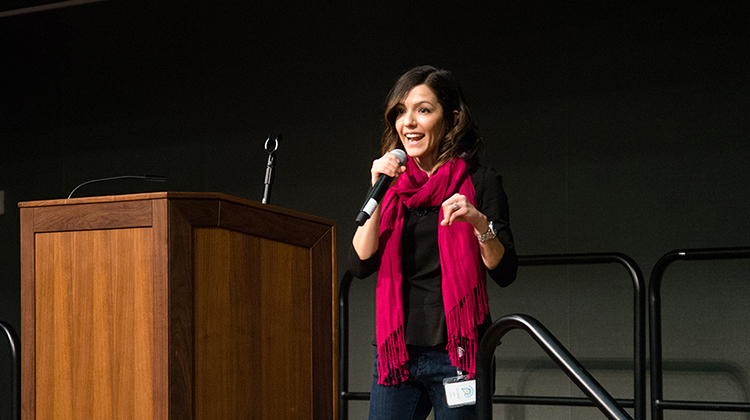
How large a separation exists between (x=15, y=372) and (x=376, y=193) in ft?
5.01

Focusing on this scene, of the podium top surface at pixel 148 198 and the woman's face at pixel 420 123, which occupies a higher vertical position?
the woman's face at pixel 420 123

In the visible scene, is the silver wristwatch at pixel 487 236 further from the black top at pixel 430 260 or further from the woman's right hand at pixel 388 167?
the woman's right hand at pixel 388 167

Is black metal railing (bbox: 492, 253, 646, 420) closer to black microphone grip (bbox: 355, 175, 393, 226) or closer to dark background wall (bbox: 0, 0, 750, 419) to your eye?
dark background wall (bbox: 0, 0, 750, 419)

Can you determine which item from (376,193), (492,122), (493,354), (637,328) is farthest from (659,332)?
(376,193)

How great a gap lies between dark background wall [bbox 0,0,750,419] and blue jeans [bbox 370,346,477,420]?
2.29 metres

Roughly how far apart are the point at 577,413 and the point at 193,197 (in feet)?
8.38

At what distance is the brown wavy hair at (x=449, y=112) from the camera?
1.71m

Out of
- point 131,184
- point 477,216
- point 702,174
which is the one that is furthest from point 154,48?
point 477,216

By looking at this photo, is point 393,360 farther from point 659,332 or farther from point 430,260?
point 659,332

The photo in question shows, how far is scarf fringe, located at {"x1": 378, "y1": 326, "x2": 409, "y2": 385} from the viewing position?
1.61 metres

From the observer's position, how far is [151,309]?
1749 millimetres

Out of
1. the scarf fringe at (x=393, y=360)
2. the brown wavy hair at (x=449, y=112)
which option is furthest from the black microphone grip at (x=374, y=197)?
the scarf fringe at (x=393, y=360)

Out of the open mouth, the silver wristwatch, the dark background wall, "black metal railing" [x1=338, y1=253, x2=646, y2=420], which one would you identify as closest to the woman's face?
the open mouth

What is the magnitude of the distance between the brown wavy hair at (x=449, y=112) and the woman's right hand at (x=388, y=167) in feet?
0.35
